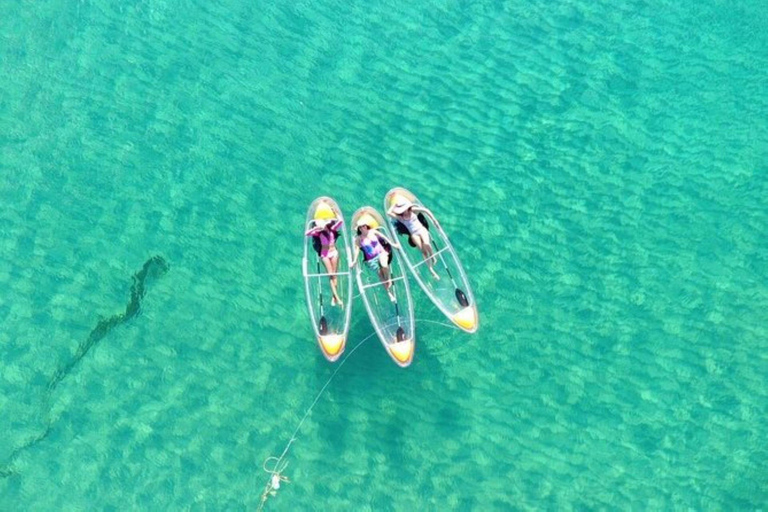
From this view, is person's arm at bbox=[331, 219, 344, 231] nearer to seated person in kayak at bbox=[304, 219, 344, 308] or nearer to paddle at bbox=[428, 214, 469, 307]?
seated person in kayak at bbox=[304, 219, 344, 308]

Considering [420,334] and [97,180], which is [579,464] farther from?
[97,180]

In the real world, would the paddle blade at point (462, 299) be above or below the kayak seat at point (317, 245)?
above

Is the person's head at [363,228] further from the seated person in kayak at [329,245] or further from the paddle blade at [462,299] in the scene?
the paddle blade at [462,299]

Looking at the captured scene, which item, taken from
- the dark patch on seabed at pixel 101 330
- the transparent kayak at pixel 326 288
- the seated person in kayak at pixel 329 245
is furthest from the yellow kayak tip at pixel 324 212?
the dark patch on seabed at pixel 101 330

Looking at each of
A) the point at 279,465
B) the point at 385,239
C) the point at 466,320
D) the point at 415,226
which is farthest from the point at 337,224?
the point at 279,465

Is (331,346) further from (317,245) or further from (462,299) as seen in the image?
(462,299)

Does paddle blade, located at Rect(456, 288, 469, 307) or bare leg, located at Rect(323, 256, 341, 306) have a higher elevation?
paddle blade, located at Rect(456, 288, 469, 307)

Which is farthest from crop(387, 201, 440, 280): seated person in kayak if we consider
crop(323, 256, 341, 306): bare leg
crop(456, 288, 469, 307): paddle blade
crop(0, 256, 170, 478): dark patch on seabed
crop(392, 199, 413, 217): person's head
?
crop(0, 256, 170, 478): dark patch on seabed
